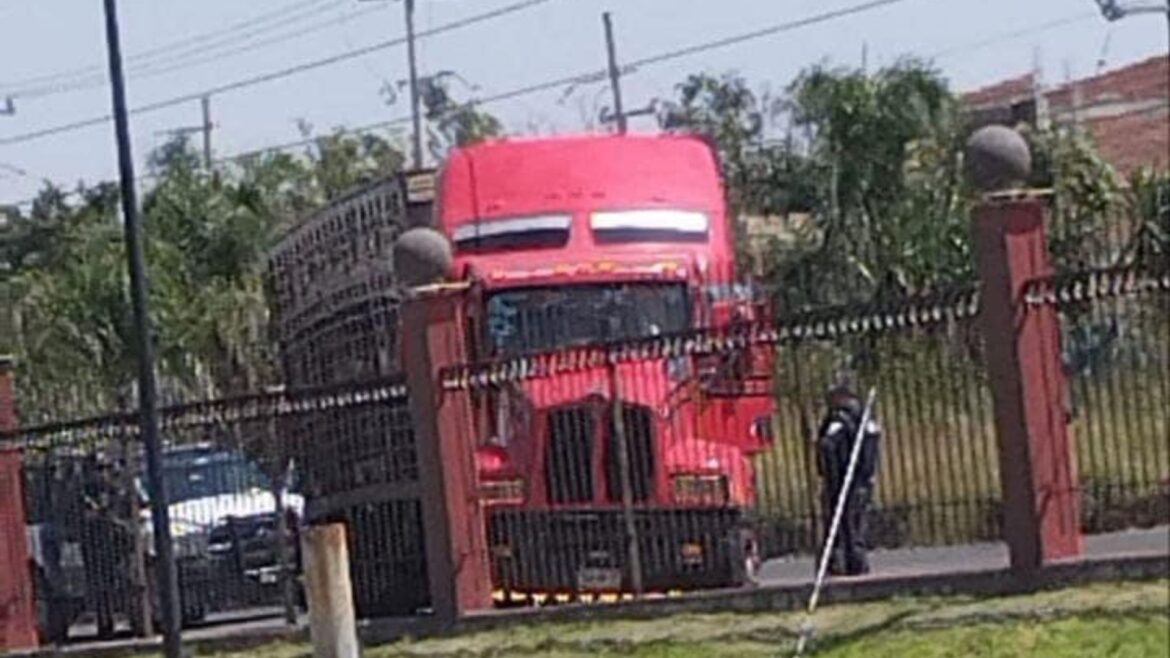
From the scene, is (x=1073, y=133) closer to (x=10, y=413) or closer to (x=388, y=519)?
(x=388, y=519)

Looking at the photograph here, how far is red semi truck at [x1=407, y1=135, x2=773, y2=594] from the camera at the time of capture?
19125 millimetres

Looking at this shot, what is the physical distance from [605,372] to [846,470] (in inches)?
89.1

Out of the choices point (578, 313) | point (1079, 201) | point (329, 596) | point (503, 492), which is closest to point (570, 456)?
point (503, 492)

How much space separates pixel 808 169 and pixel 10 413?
17085 mm

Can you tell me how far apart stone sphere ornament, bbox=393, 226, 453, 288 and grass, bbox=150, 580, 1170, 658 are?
2.43 m

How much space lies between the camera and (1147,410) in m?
15.2

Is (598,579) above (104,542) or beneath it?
beneath

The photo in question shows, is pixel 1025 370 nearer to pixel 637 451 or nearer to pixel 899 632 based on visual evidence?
pixel 899 632

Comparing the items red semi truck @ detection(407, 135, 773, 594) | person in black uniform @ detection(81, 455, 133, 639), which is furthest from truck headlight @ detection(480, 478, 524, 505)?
person in black uniform @ detection(81, 455, 133, 639)

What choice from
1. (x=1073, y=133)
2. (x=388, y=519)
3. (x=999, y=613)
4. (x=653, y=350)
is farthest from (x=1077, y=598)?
(x=388, y=519)

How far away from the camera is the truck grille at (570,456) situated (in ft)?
64.5

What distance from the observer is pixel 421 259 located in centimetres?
1956

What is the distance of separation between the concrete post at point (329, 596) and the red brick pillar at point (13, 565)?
308 inches

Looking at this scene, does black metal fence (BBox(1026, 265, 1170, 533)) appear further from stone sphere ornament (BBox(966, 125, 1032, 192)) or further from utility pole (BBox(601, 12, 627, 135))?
utility pole (BBox(601, 12, 627, 135))
